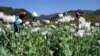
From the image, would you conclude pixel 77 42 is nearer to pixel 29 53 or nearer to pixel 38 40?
pixel 38 40

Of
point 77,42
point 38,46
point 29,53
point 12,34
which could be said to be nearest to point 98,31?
point 77,42

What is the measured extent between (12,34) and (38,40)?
3268 millimetres

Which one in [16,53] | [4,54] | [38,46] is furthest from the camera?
[38,46]

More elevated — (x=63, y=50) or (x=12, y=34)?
(x=12, y=34)

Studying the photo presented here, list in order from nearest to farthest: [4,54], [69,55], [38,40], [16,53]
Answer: [4,54] → [16,53] → [69,55] → [38,40]

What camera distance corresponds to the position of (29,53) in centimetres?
931

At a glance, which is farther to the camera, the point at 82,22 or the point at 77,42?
the point at 77,42

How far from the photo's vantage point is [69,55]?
986cm

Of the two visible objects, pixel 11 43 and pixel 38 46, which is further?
pixel 38 46

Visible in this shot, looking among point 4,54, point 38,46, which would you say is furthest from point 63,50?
point 4,54

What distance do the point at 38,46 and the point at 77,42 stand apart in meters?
1.08

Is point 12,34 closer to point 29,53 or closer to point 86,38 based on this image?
point 29,53

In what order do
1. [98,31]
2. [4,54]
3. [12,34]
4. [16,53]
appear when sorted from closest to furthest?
Result: [4,54], [12,34], [16,53], [98,31]

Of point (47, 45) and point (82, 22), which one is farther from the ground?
point (82, 22)
